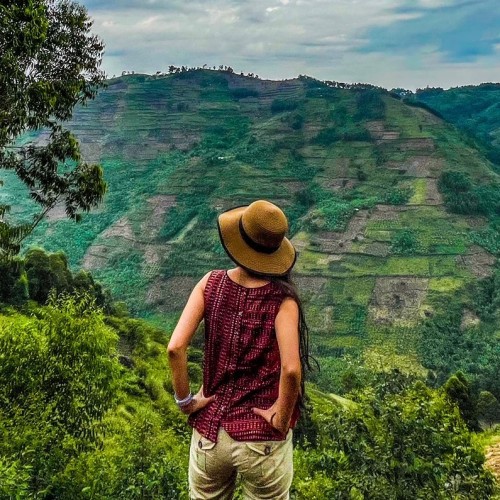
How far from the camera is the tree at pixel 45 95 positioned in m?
7.86

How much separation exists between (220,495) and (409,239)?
75.8 meters

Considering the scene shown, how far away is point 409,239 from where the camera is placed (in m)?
75.3

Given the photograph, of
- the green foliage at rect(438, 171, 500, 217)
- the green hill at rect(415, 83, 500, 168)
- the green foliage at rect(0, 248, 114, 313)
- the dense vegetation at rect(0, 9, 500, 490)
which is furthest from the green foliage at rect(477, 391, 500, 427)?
the green hill at rect(415, 83, 500, 168)

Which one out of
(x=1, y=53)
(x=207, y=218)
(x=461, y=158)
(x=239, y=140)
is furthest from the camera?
(x=239, y=140)

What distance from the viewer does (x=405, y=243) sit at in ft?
246

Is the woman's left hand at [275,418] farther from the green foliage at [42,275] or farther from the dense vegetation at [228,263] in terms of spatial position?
the green foliage at [42,275]

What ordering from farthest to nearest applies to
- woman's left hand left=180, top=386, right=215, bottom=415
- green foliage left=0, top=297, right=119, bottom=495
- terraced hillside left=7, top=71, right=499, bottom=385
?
terraced hillside left=7, top=71, right=499, bottom=385, green foliage left=0, top=297, right=119, bottom=495, woman's left hand left=180, top=386, right=215, bottom=415

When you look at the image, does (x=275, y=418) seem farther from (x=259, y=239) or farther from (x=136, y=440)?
(x=136, y=440)

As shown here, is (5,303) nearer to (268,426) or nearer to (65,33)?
(65,33)

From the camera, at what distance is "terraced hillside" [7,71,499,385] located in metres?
66.4

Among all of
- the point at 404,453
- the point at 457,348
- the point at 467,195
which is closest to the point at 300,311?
the point at 404,453

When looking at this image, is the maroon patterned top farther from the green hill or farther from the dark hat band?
the green hill

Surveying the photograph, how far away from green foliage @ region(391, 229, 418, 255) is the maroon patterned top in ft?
242

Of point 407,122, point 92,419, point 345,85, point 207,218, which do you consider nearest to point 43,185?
point 92,419
